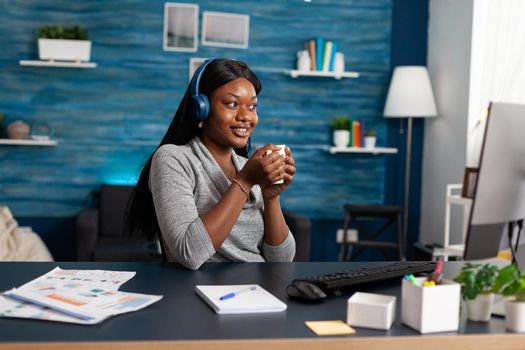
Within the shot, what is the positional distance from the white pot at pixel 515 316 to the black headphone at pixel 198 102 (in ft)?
3.39

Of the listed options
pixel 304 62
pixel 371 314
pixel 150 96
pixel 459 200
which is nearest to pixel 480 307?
pixel 371 314

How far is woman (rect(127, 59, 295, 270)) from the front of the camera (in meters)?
1.80

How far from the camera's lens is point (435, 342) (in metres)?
1.11

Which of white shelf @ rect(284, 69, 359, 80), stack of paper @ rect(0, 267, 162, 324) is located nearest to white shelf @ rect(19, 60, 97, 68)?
white shelf @ rect(284, 69, 359, 80)

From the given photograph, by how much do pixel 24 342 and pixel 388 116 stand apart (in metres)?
4.23

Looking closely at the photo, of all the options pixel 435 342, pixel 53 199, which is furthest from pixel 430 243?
pixel 435 342

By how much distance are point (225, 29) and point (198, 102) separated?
10.3 feet

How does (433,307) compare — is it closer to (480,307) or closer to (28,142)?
(480,307)

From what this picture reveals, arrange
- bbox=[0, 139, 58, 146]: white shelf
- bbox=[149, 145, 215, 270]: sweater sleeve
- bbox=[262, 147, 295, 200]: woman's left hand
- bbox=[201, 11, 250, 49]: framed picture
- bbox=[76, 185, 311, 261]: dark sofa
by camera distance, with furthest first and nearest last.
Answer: bbox=[201, 11, 250, 49]: framed picture < bbox=[0, 139, 58, 146]: white shelf < bbox=[76, 185, 311, 261]: dark sofa < bbox=[262, 147, 295, 200]: woman's left hand < bbox=[149, 145, 215, 270]: sweater sleeve

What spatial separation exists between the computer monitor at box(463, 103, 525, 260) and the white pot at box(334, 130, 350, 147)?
3.57 m

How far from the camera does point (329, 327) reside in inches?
44.9

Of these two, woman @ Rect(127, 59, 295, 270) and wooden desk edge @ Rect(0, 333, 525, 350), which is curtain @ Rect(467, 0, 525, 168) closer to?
woman @ Rect(127, 59, 295, 270)

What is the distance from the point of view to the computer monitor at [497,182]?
1.28 m

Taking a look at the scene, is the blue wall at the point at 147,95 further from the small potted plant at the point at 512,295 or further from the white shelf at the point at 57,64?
the small potted plant at the point at 512,295
